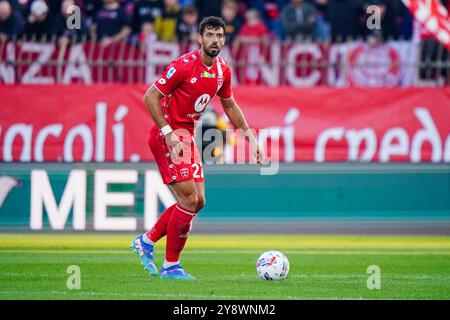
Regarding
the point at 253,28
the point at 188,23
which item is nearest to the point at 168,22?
the point at 188,23

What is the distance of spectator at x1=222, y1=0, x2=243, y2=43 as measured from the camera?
66.0 ft

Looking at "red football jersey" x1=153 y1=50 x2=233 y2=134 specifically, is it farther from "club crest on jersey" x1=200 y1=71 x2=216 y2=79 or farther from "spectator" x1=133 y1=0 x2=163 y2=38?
"spectator" x1=133 y1=0 x2=163 y2=38

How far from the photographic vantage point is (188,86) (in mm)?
11875

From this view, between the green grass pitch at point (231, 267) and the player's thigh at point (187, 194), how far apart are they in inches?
32.3

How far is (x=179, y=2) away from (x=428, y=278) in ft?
36.2

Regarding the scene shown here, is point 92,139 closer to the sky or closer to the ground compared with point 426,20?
closer to the ground

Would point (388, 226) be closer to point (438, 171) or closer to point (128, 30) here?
point (438, 171)

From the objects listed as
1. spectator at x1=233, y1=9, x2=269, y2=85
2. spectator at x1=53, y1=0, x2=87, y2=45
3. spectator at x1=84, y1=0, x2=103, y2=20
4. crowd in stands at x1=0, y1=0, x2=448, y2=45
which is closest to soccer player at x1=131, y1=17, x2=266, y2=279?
spectator at x1=233, y1=9, x2=269, y2=85

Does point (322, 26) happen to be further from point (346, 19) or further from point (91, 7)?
point (91, 7)

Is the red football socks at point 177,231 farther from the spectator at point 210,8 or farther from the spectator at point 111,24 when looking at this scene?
the spectator at point 210,8

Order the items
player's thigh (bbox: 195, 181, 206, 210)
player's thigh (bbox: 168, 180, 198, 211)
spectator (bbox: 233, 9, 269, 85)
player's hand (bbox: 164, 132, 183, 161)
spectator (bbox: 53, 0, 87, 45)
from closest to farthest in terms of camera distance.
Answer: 1. player's hand (bbox: 164, 132, 183, 161)
2. player's thigh (bbox: 168, 180, 198, 211)
3. player's thigh (bbox: 195, 181, 206, 210)
4. spectator (bbox: 233, 9, 269, 85)
5. spectator (bbox: 53, 0, 87, 45)

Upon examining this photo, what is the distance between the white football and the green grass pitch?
4.2 inches

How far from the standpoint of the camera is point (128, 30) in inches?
784
